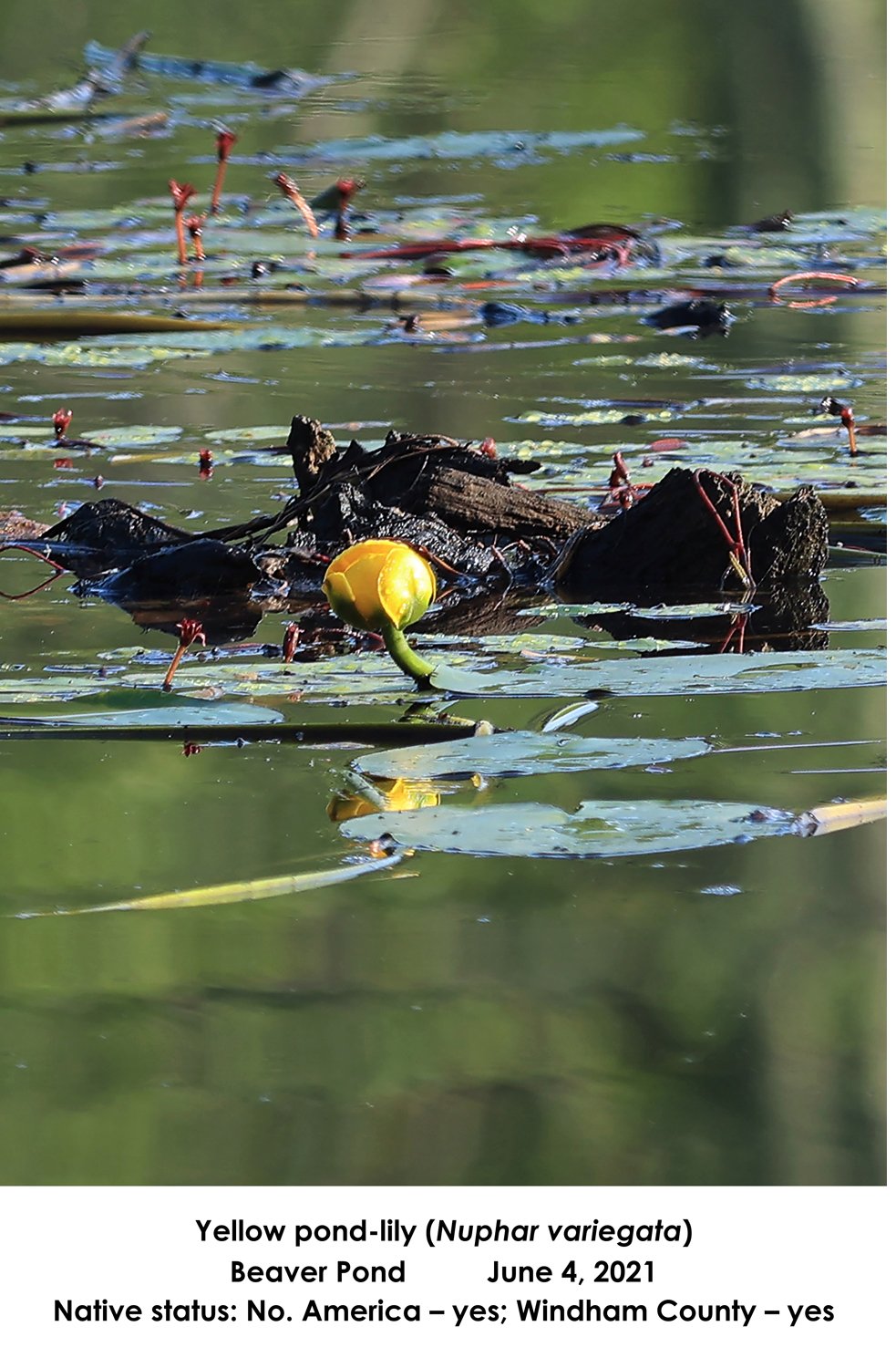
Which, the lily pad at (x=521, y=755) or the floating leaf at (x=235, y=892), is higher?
the lily pad at (x=521, y=755)

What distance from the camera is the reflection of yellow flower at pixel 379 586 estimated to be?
8.87 feet

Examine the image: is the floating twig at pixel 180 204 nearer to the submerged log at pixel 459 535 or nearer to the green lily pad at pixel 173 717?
the submerged log at pixel 459 535

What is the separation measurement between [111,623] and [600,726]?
3.35 feet

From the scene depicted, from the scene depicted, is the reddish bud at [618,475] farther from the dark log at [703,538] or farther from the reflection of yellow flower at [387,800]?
the reflection of yellow flower at [387,800]

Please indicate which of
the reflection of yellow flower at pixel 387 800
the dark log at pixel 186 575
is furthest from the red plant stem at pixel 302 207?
the reflection of yellow flower at pixel 387 800

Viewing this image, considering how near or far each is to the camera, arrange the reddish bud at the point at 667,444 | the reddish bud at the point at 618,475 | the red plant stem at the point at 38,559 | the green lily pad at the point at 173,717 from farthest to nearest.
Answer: the reddish bud at the point at 667,444, the reddish bud at the point at 618,475, the red plant stem at the point at 38,559, the green lily pad at the point at 173,717

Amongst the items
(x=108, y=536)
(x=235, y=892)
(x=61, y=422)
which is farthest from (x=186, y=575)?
(x=235, y=892)

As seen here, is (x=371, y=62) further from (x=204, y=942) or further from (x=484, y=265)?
(x=204, y=942)

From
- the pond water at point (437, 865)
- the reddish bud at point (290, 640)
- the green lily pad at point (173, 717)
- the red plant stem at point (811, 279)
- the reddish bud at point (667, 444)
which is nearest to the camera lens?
the pond water at point (437, 865)

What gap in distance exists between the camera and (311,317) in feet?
21.6

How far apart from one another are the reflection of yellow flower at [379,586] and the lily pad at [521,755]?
0.82 ft

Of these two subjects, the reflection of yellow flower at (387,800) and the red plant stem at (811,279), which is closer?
the reflection of yellow flower at (387,800)

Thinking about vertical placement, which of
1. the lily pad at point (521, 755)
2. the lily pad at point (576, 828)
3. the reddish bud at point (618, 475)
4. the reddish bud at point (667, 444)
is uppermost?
the reddish bud at point (667, 444)

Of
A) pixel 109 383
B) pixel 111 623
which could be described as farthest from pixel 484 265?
pixel 111 623
